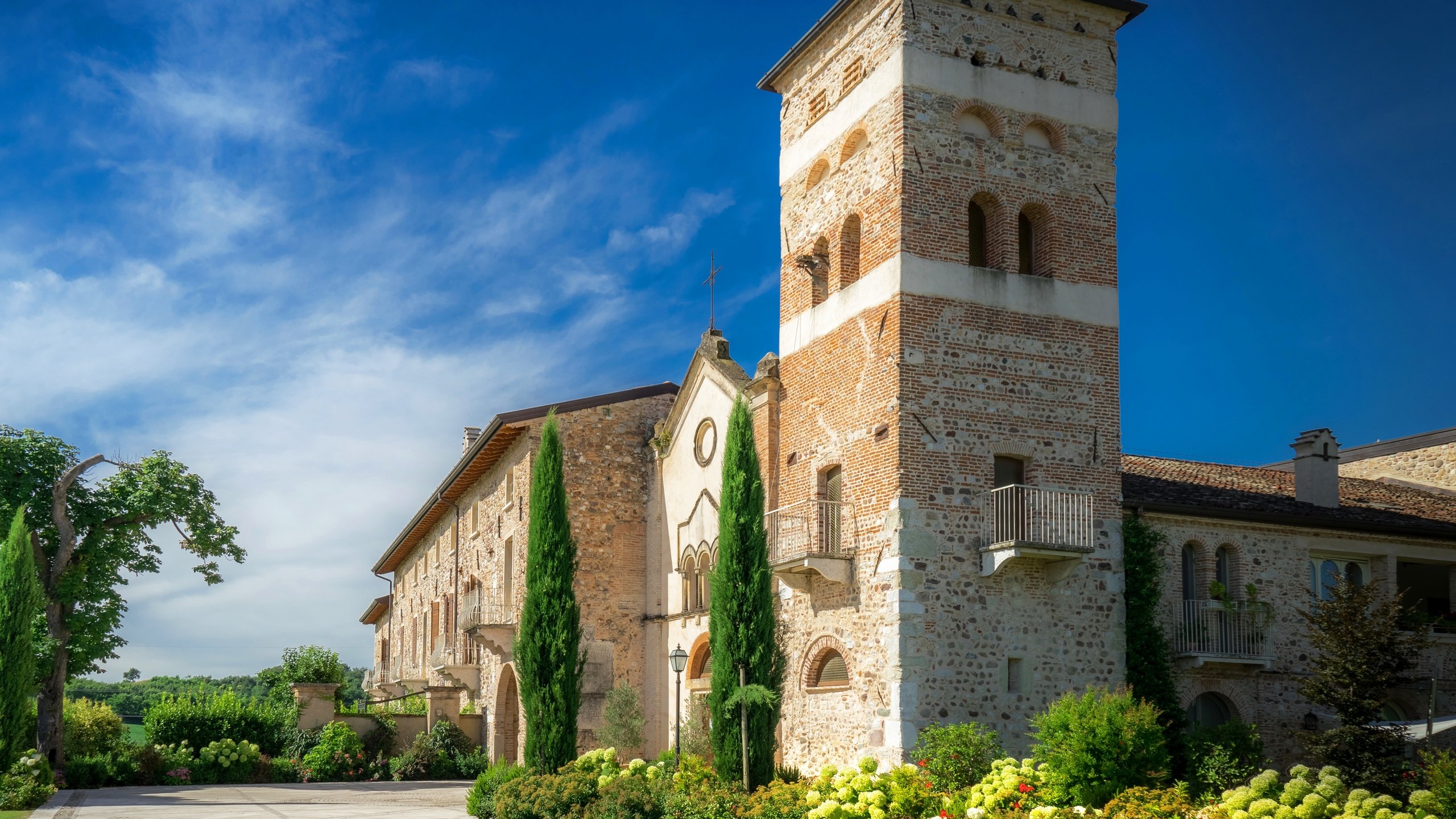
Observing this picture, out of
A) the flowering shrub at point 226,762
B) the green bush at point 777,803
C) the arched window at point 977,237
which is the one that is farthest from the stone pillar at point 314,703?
the arched window at point 977,237

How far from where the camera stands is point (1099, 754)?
14.8 meters

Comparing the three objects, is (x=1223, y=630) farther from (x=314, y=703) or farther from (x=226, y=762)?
(x=226, y=762)

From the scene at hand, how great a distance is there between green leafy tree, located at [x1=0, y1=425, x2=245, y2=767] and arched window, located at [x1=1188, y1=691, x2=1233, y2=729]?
882 inches

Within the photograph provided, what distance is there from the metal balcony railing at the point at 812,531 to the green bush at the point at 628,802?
13.6ft

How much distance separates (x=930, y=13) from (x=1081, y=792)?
11.8m

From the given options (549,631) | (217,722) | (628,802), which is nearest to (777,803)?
(628,802)

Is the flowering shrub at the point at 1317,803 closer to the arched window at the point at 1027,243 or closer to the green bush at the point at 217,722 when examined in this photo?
the arched window at the point at 1027,243

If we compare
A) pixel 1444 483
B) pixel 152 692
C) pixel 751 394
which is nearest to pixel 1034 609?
pixel 751 394

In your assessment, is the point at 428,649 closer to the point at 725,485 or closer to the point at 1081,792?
the point at 725,485

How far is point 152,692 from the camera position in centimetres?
7262

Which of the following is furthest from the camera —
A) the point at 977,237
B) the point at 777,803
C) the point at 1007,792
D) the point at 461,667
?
the point at 461,667

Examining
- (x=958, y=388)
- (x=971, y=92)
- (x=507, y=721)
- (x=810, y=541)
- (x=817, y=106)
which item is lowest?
(x=507, y=721)

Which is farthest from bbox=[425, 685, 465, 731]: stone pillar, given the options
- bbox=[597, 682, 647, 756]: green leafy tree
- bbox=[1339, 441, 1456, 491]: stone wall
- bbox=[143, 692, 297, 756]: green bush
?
bbox=[1339, 441, 1456, 491]: stone wall

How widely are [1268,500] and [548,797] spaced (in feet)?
45.3
